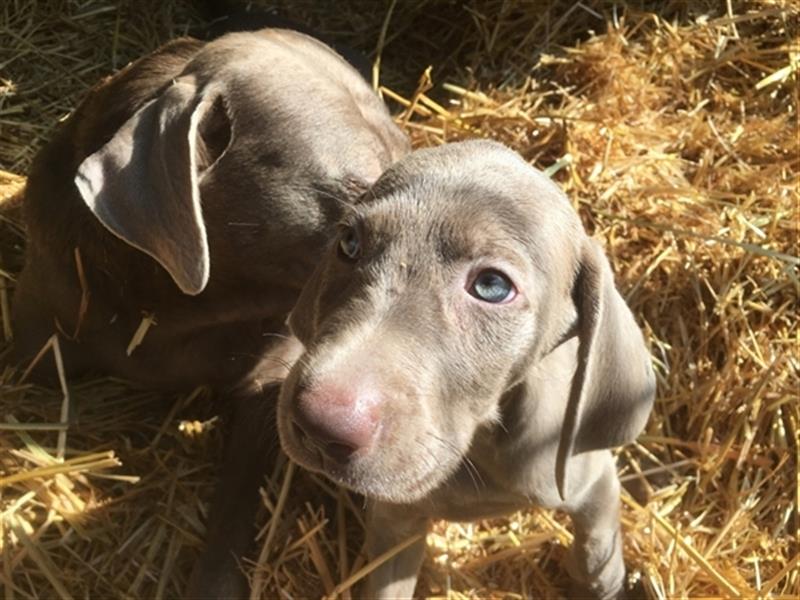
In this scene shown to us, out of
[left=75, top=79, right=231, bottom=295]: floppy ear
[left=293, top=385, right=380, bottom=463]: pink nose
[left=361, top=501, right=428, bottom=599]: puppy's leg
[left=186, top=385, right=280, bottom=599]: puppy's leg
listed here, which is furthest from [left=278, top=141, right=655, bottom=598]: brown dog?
[left=186, top=385, right=280, bottom=599]: puppy's leg

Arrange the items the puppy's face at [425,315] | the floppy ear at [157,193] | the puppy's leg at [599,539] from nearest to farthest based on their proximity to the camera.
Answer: the puppy's face at [425,315] → the floppy ear at [157,193] → the puppy's leg at [599,539]

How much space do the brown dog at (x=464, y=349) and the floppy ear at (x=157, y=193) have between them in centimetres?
35

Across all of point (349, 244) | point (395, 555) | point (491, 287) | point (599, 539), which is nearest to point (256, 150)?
point (349, 244)

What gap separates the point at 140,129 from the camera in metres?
3.53

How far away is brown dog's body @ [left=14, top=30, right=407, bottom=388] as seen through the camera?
3.43 m

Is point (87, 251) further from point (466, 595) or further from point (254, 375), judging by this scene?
point (466, 595)

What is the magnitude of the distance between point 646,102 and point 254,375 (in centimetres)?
218

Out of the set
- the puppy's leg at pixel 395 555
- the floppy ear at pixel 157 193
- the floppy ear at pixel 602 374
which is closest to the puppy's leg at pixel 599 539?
the floppy ear at pixel 602 374

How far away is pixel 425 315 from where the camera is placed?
9.54 ft

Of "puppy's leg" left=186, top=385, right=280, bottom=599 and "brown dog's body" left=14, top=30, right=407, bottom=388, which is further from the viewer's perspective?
"puppy's leg" left=186, top=385, right=280, bottom=599

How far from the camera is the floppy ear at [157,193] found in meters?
3.37

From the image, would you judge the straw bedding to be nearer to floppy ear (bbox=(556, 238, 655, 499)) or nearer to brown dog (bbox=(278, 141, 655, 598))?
brown dog (bbox=(278, 141, 655, 598))

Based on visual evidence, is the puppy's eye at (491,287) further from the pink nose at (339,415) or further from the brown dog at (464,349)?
the pink nose at (339,415)

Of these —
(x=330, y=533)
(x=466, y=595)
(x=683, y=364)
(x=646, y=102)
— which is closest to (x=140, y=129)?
(x=330, y=533)
